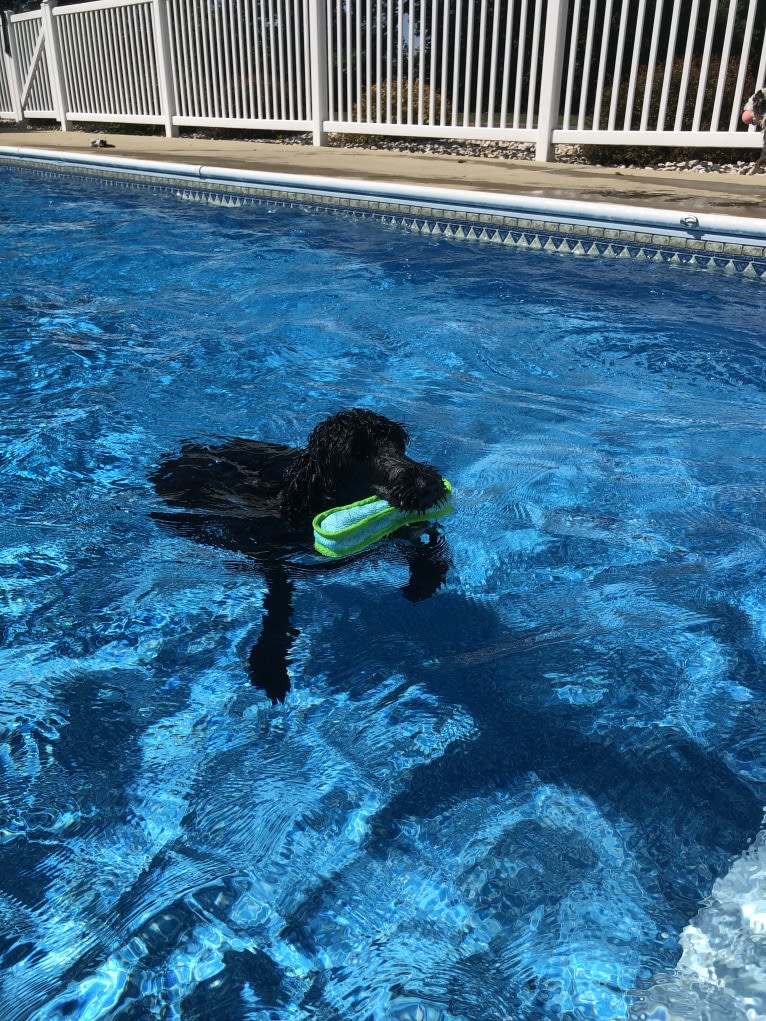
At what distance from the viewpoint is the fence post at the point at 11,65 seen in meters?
21.9

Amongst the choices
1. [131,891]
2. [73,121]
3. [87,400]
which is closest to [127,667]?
[131,891]

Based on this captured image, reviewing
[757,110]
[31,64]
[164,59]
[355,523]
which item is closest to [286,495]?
[355,523]

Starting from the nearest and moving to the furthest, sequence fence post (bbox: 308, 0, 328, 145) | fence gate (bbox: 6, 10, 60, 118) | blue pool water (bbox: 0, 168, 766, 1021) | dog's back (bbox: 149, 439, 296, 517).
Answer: blue pool water (bbox: 0, 168, 766, 1021) → dog's back (bbox: 149, 439, 296, 517) → fence post (bbox: 308, 0, 328, 145) → fence gate (bbox: 6, 10, 60, 118)

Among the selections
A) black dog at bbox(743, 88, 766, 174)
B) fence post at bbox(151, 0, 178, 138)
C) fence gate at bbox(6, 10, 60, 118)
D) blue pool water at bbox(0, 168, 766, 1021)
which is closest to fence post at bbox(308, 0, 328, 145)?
fence post at bbox(151, 0, 178, 138)

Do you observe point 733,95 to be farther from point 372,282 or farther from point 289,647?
point 289,647

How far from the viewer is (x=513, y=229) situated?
903cm

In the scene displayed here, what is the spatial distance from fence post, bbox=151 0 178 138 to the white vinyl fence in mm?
24

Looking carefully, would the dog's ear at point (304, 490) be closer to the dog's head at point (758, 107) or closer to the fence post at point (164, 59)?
Answer: the dog's head at point (758, 107)

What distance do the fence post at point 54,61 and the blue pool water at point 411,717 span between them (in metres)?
17.5

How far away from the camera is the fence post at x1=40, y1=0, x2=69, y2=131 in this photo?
796 inches

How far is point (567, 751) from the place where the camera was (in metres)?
2.69

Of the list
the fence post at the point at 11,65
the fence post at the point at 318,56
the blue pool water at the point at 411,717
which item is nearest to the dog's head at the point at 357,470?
the blue pool water at the point at 411,717

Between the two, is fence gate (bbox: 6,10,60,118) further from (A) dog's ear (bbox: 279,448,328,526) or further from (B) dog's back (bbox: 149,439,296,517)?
(A) dog's ear (bbox: 279,448,328,526)

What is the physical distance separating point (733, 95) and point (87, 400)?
28.2 feet
